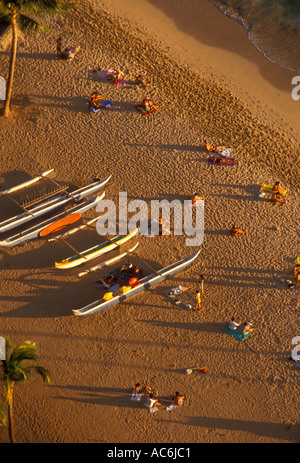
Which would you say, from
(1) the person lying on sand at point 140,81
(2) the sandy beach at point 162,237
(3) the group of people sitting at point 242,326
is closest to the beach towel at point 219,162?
(2) the sandy beach at point 162,237

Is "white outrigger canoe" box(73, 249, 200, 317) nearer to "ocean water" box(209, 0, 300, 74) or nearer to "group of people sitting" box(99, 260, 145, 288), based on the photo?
"group of people sitting" box(99, 260, 145, 288)

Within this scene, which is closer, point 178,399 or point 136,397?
point 178,399

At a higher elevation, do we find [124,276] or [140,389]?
[124,276]

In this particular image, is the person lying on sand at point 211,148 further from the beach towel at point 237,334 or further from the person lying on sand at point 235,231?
the beach towel at point 237,334

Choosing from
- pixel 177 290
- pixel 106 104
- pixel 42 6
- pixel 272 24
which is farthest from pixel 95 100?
pixel 272 24

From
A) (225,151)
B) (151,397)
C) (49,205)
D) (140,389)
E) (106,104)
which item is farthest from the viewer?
(106,104)

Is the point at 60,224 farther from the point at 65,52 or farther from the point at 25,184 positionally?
the point at 65,52

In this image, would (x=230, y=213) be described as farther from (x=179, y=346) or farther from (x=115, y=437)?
(x=115, y=437)
